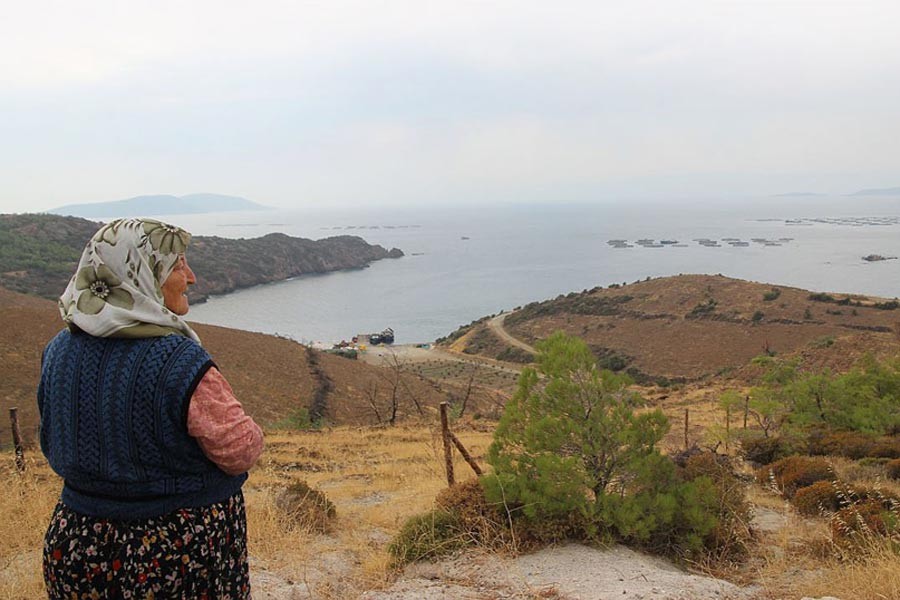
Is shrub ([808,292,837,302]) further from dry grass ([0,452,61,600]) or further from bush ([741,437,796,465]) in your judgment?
dry grass ([0,452,61,600])

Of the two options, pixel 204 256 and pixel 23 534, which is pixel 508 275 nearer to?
pixel 204 256

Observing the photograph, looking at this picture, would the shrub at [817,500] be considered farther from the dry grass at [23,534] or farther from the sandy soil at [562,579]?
the dry grass at [23,534]

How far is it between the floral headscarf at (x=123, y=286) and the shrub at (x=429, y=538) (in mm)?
2801

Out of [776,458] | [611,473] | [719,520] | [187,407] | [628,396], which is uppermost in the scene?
[187,407]

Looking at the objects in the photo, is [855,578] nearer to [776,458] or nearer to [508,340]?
[776,458]

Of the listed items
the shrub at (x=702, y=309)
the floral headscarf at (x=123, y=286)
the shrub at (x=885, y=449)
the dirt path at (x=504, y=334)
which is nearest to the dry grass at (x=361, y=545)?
the shrub at (x=885, y=449)

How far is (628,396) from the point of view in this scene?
15.8 ft

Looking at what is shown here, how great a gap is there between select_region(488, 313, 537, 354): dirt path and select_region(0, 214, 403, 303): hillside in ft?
116

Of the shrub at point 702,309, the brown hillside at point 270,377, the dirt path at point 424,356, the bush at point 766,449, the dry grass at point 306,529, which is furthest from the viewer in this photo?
the shrub at point 702,309

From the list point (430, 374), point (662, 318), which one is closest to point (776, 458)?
point (430, 374)

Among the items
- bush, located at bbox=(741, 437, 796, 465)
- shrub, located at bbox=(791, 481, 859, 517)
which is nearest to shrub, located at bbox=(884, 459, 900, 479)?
bush, located at bbox=(741, 437, 796, 465)

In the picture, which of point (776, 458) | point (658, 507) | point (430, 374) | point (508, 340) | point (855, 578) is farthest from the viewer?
point (508, 340)

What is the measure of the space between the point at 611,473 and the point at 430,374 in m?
35.9

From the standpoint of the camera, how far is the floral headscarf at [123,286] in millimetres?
1993
